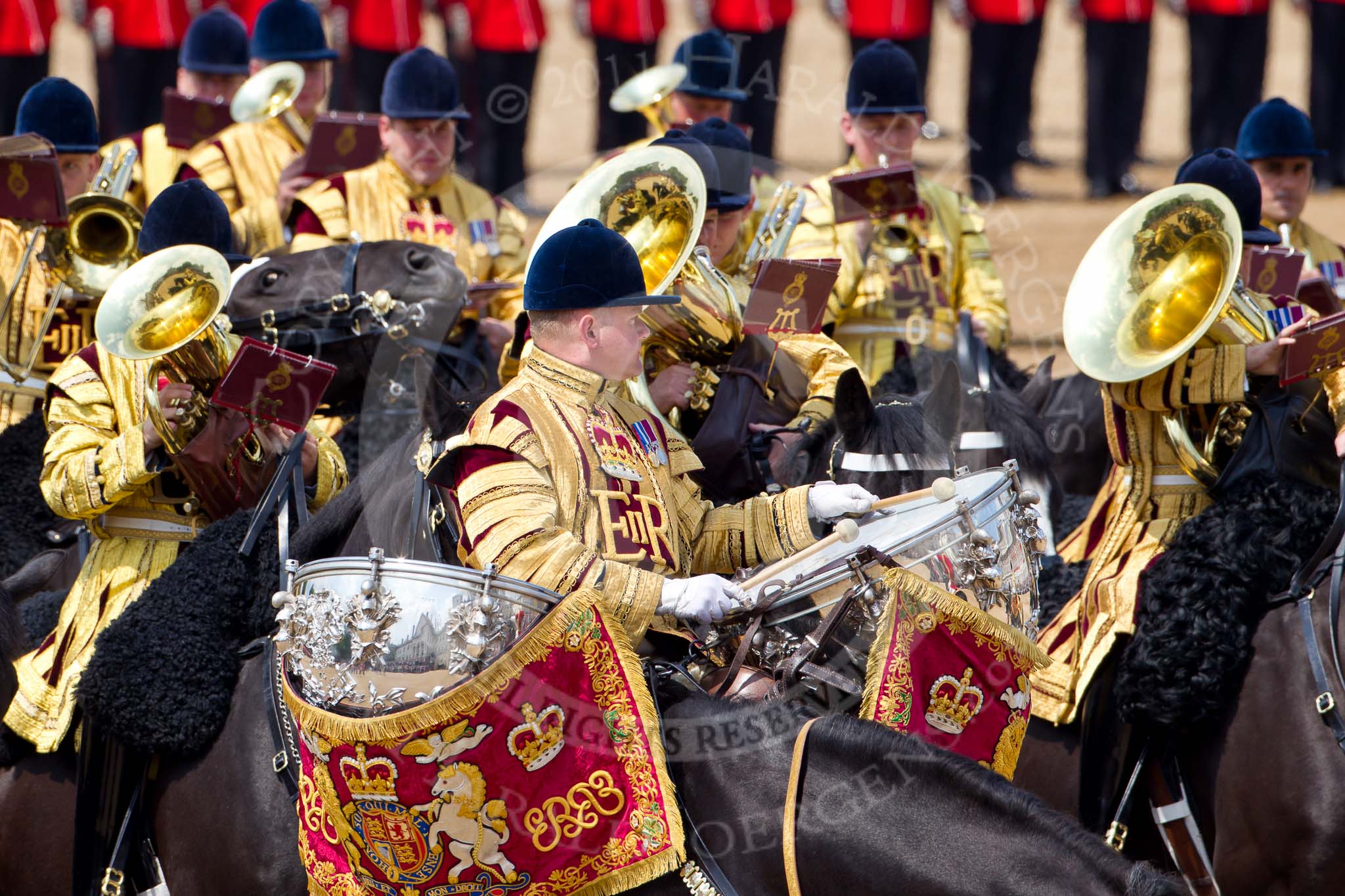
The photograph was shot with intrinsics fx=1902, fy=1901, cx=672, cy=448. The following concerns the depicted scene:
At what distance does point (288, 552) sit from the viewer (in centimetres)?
476

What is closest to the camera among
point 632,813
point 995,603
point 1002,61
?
point 632,813

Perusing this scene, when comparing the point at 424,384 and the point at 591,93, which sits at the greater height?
the point at 424,384

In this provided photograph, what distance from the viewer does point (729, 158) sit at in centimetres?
623

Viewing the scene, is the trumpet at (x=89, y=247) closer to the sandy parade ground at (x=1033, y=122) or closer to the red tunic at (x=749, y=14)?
the sandy parade ground at (x=1033, y=122)

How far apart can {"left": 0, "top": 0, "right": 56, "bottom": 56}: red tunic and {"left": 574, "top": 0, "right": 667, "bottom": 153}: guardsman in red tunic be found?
3.66 meters

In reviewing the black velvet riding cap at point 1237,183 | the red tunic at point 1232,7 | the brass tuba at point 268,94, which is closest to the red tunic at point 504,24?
the brass tuba at point 268,94

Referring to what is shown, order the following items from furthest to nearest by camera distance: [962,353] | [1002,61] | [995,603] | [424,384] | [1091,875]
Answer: [1002,61] < [962,353] < [424,384] < [995,603] < [1091,875]

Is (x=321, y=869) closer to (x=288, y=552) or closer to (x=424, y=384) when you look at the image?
(x=288, y=552)

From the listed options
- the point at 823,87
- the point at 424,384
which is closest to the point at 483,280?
the point at 424,384

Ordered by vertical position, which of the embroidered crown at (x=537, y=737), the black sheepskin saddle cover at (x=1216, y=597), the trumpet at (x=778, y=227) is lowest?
the black sheepskin saddle cover at (x=1216, y=597)

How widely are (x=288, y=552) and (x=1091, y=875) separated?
91.6 inches

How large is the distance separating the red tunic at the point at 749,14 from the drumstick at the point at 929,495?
31.6ft

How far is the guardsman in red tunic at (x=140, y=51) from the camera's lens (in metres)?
12.7

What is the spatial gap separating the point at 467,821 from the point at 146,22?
10.4 m
